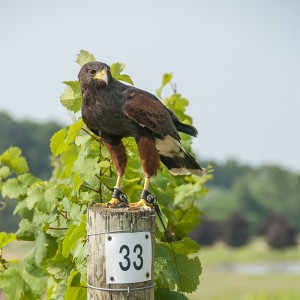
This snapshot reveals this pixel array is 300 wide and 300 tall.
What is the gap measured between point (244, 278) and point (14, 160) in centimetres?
3578

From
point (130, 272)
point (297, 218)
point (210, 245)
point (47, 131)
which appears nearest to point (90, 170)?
point (130, 272)

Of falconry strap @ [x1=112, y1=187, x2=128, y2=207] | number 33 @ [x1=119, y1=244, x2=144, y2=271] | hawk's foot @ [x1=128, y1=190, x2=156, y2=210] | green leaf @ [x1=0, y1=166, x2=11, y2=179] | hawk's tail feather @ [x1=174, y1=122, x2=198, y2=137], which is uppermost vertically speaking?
hawk's tail feather @ [x1=174, y1=122, x2=198, y2=137]

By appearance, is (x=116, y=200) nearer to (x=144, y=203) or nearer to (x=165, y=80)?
(x=144, y=203)

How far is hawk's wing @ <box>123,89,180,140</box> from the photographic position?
11.4 feet

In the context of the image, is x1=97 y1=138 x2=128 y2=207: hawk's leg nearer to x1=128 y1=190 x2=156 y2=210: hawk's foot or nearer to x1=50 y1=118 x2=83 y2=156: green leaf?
x1=128 y1=190 x2=156 y2=210: hawk's foot

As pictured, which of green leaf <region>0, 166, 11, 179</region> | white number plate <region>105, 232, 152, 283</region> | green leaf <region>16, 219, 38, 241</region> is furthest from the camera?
green leaf <region>0, 166, 11, 179</region>

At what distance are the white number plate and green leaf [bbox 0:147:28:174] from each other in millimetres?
2082

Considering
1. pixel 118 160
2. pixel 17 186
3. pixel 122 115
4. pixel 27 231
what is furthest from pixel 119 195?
pixel 17 186

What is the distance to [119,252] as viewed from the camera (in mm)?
3217

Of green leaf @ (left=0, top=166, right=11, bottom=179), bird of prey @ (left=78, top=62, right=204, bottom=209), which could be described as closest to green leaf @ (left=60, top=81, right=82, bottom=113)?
bird of prey @ (left=78, top=62, right=204, bottom=209)

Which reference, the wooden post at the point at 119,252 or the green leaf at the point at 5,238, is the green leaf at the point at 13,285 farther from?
the wooden post at the point at 119,252

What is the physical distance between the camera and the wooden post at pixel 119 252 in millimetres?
3219

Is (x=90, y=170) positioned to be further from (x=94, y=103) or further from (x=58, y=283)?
(x=58, y=283)

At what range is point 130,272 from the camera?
3240 mm
